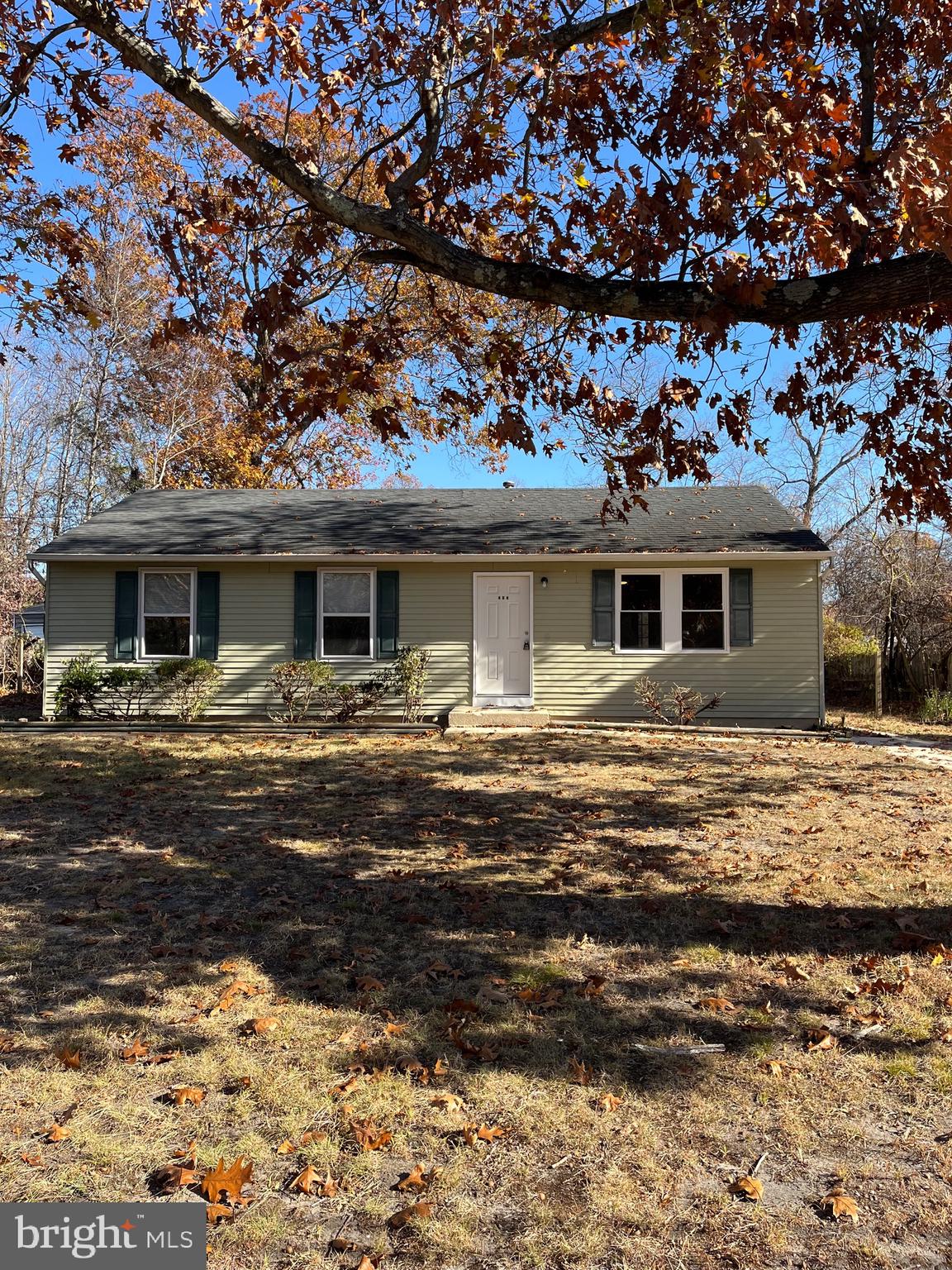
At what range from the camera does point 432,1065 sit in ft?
12.0

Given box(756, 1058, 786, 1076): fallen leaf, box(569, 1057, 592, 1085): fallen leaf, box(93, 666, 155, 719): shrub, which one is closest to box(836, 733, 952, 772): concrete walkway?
box(756, 1058, 786, 1076): fallen leaf

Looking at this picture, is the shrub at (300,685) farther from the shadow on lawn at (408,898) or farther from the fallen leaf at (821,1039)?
the fallen leaf at (821,1039)

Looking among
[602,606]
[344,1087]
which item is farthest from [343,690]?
[344,1087]

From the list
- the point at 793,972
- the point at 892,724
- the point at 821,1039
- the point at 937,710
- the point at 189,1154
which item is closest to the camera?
the point at 189,1154

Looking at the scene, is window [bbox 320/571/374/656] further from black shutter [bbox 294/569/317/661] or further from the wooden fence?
the wooden fence

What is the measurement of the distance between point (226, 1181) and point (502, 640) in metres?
13.1

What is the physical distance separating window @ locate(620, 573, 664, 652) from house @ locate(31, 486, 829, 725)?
28mm

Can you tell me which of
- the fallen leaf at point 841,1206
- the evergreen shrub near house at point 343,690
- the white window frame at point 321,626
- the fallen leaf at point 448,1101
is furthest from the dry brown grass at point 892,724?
the fallen leaf at point 448,1101

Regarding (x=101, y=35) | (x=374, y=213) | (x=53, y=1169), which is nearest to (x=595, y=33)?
(x=374, y=213)

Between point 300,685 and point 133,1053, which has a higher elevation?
point 300,685

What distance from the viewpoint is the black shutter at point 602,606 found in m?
15.5

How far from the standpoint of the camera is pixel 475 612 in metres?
15.7

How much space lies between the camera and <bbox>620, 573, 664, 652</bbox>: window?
1553cm

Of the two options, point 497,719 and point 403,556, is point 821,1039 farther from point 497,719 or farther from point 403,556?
point 403,556
